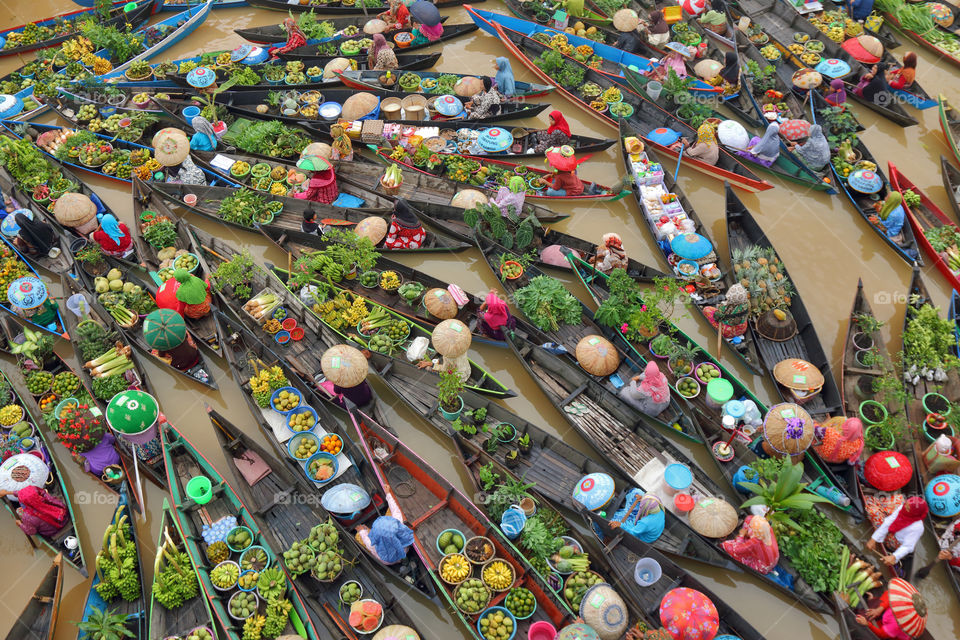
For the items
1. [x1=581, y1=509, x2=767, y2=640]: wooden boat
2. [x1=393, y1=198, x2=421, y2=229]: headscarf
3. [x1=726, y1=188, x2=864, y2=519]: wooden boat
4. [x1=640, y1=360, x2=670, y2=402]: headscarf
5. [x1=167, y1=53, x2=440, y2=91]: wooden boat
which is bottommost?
[x1=581, y1=509, x2=767, y2=640]: wooden boat

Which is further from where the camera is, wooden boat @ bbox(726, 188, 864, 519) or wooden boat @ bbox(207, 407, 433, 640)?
wooden boat @ bbox(726, 188, 864, 519)

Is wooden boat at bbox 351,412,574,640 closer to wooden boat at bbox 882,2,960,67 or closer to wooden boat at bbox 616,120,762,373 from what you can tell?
wooden boat at bbox 616,120,762,373

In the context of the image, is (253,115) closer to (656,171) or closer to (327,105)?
(327,105)

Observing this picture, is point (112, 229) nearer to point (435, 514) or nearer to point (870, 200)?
point (435, 514)

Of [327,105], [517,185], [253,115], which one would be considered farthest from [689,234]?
[253,115]

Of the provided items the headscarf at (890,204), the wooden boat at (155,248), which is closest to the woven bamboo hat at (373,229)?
the wooden boat at (155,248)

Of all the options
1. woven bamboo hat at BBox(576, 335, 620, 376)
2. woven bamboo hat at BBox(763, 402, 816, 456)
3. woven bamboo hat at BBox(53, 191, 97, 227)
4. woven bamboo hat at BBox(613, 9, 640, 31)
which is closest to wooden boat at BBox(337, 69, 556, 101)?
woven bamboo hat at BBox(613, 9, 640, 31)

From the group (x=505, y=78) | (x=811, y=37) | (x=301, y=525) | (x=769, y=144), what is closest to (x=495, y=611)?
(x=301, y=525)
